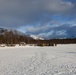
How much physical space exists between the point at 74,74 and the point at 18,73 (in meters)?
3.99

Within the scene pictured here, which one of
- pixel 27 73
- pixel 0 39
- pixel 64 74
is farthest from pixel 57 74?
pixel 0 39

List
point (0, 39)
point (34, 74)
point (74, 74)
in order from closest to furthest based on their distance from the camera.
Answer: point (74, 74) → point (34, 74) → point (0, 39)

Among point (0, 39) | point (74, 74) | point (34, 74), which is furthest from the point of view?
point (0, 39)

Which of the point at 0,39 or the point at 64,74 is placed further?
the point at 0,39

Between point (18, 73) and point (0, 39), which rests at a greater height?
point (0, 39)

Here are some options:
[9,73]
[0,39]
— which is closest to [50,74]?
[9,73]

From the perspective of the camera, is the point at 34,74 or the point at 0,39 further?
the point at 0,39

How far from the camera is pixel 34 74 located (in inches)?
498

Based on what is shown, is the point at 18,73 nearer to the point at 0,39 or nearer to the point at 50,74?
the point at 50,74

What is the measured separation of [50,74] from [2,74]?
134 inches

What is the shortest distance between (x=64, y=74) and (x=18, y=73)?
3.32 m

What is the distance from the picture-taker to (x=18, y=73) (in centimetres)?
1316

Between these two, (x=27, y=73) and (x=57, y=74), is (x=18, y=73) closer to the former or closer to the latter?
(x=27, y=73)

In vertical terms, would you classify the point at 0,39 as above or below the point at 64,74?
above
